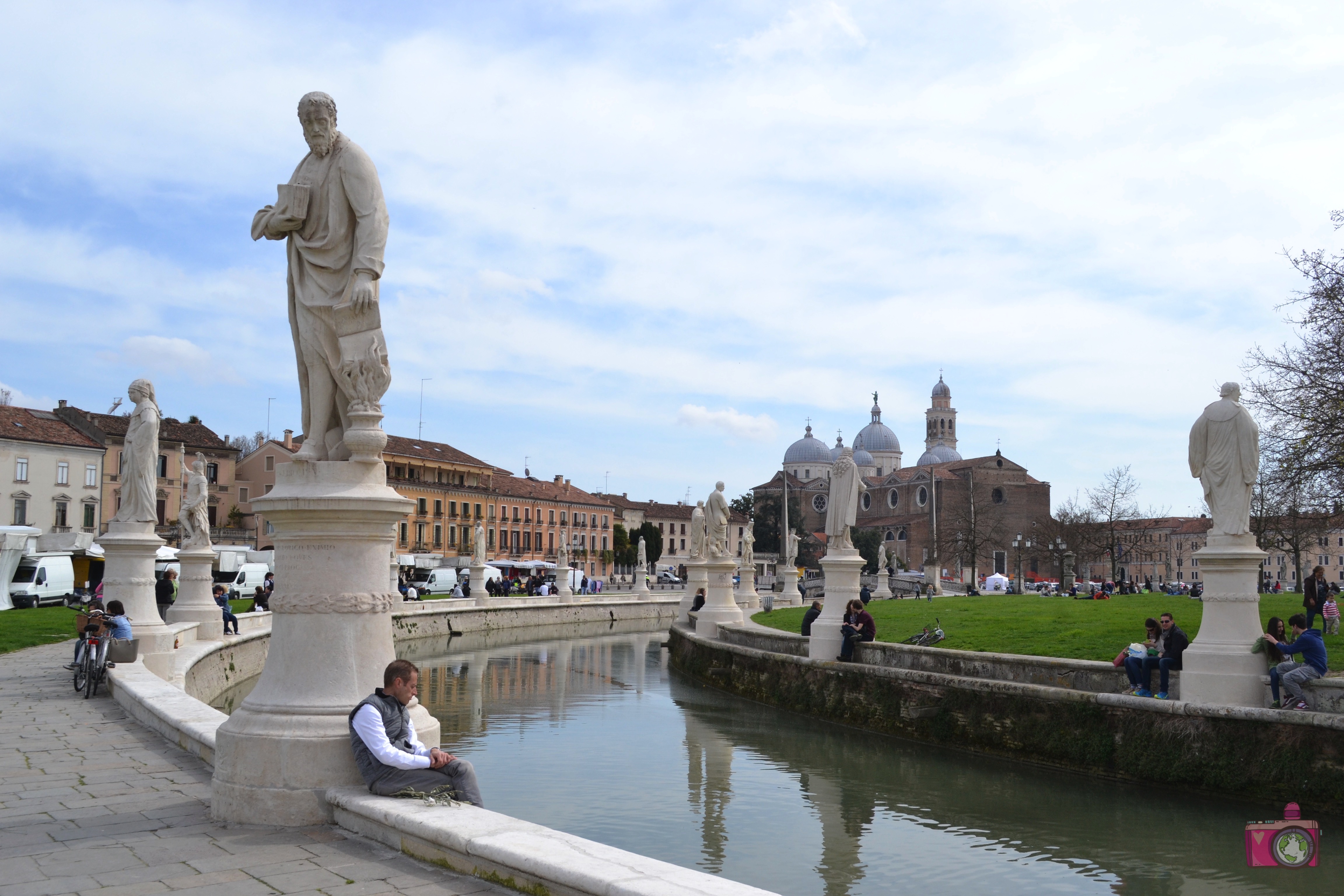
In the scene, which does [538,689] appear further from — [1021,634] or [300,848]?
[300,848]

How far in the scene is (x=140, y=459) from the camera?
1405 centimetres

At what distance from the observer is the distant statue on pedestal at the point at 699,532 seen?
98.0 feet

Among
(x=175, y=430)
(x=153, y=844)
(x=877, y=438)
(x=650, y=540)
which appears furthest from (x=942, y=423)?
(x=153, y=844)

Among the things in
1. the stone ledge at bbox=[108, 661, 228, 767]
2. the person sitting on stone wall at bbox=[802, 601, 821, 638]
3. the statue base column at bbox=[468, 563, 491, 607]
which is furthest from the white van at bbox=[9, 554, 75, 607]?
the person sitting on stone wall at bbox=[802, 601, 821, 638]

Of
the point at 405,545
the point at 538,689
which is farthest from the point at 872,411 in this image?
the point at 538,689

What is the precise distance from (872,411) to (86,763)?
134 m

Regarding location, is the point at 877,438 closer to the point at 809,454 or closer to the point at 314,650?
the point at 809,454

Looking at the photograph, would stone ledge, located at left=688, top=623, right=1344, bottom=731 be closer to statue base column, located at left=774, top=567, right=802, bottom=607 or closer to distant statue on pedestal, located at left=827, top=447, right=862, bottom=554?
distant statue on pedestal, located at left=827, top=447, right=862, bottom=554

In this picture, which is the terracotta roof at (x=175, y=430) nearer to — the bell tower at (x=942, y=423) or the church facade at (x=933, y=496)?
the church facade at (x=933, y=496)

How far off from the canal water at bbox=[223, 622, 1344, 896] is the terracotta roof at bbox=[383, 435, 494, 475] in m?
59.9

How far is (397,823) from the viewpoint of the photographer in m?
5.25

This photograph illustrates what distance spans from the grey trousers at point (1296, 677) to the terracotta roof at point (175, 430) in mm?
61493

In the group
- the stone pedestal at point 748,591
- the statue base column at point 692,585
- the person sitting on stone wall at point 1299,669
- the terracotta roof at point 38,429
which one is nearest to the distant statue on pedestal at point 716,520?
the statue base column at point 692,585

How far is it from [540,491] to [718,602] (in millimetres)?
65232
